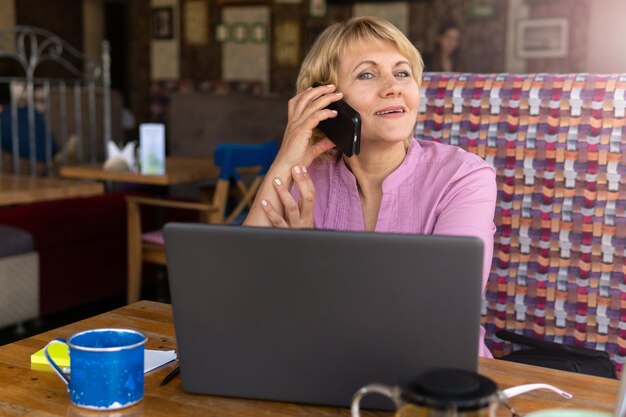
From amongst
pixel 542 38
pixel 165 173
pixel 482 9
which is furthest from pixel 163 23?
pixel 165 173

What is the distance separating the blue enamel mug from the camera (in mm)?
913

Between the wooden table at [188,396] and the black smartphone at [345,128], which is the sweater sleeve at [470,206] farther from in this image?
the wooden table at [188,396]

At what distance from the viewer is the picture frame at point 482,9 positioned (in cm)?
609

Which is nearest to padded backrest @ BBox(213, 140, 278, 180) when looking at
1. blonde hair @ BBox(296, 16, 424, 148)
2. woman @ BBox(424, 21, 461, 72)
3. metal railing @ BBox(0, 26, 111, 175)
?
metal railing @ BBox(0, 26, 111, 175)

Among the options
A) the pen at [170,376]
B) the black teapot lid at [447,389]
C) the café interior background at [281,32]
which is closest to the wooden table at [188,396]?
the pen at [170,376]

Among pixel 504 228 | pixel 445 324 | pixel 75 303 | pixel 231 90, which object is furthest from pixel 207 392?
pixel 231 90

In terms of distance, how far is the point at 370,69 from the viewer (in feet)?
5.39

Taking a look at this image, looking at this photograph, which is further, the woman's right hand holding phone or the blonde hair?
the blonde hair

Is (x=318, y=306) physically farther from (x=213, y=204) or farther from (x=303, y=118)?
(x=213, y=204)

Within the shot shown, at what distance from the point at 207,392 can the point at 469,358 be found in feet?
1.11

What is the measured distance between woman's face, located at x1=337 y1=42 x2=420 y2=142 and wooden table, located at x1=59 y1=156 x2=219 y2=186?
2.54 m

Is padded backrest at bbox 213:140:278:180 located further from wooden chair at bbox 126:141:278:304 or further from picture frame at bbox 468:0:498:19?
picture frame at bbox 468:0:498:19

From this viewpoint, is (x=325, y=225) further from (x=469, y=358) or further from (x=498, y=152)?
(x=469, y=358)

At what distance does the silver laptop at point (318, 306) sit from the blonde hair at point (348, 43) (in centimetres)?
86
